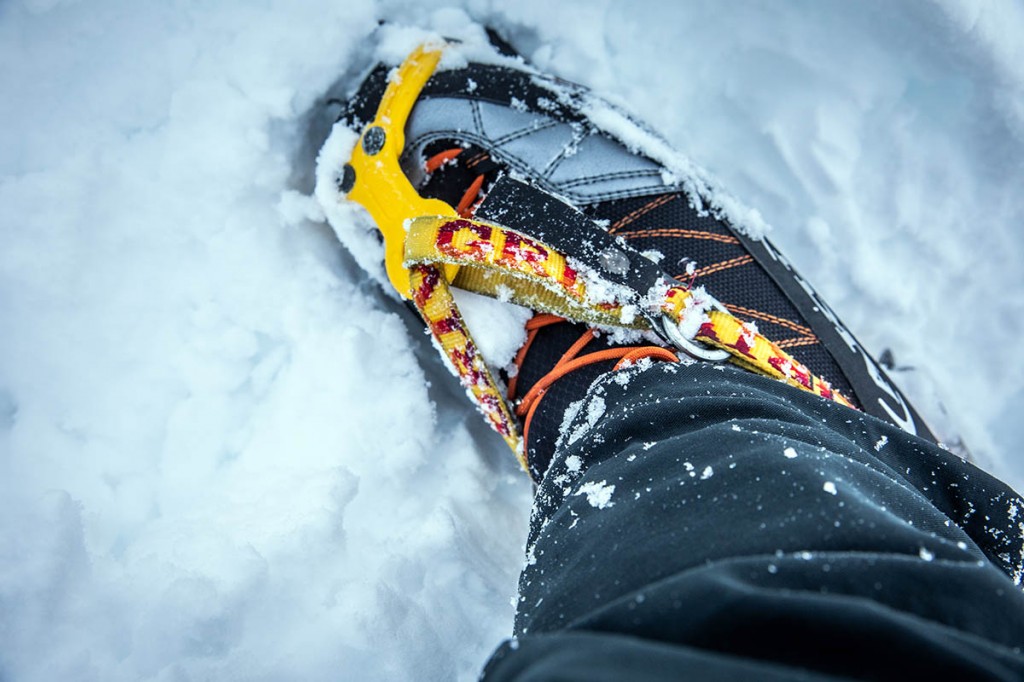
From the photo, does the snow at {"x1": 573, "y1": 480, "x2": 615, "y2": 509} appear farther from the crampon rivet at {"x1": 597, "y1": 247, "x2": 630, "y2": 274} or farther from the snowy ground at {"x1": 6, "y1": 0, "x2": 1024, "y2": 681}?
the snowy ground at {"x1": 6, "y1": 0, "x2": 1024, "y2": 681}

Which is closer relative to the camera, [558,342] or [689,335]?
[689,335]

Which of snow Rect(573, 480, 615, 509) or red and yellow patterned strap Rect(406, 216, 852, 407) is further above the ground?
red and yellow patterned strap Rect(406, 216, 852, 407)

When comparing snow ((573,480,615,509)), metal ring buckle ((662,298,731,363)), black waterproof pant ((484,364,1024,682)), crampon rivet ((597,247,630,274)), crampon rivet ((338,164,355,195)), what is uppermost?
crampon rivet ((338,164,355,195))

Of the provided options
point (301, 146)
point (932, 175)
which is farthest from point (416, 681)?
point (932, 175)

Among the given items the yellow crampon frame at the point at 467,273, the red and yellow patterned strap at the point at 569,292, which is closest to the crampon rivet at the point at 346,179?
the yellow crampon frame at the point at 467,273

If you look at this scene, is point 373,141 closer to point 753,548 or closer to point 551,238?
point 551,238

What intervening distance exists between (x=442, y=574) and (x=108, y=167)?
723 mm

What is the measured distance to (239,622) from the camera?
2.70ft

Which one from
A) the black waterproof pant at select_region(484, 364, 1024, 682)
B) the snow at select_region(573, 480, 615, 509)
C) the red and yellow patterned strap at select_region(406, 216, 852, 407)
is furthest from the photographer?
the red and yellow patterned strap at select_region(406, 216, 852, 407)

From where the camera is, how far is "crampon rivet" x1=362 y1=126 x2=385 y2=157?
96 cm

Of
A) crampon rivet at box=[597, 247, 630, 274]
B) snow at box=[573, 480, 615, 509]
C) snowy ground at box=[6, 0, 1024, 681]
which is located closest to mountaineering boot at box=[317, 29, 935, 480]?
crampon rivet at box=[597, 247, 630, 274]

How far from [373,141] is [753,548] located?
755 millimetres

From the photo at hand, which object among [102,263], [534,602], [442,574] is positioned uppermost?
[102,263]

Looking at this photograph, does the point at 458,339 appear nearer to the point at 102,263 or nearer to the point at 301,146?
the point at 301,146
